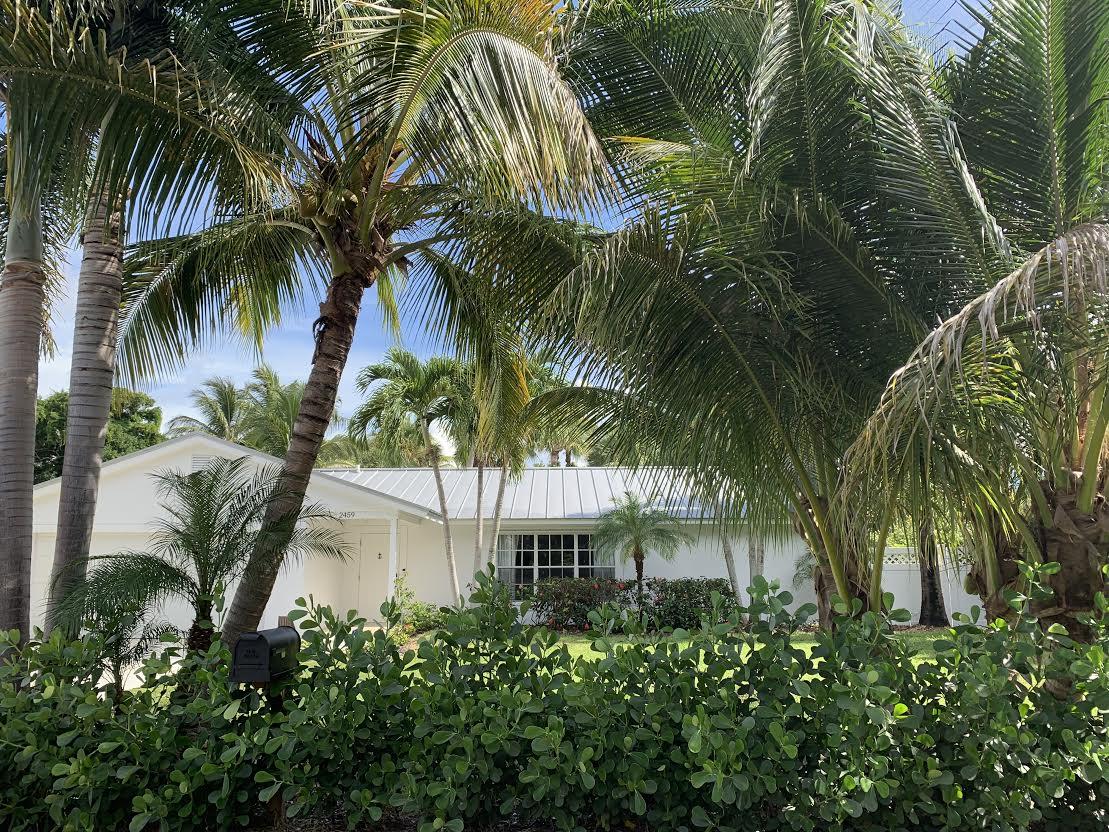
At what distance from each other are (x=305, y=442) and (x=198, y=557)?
1.06 m

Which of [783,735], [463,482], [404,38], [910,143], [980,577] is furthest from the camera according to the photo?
[463,482]

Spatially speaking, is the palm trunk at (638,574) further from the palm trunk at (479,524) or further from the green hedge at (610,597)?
the palm trunk at (479,524)

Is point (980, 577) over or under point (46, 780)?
over

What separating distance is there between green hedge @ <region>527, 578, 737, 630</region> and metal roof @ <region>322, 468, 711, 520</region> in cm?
161

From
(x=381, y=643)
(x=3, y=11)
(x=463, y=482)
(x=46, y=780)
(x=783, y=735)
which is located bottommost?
(x=46, y=780)

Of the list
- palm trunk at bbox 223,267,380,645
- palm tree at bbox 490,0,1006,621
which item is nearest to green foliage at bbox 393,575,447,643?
palm trunk at bbox 223,267,380,645

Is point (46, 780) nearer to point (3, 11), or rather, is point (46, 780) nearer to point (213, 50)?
point (3, 11)

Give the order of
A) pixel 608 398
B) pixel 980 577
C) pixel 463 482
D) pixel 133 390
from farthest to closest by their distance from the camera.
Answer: pixel 463 482 < pixel 133 390 < pixel 608 398 < pixel 980 577

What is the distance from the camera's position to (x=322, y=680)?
3990 mm

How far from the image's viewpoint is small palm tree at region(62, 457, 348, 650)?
4.95 m

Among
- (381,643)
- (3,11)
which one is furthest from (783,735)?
(3,11)

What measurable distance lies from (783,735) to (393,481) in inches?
809

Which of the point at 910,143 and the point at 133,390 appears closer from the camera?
the point at 910,143

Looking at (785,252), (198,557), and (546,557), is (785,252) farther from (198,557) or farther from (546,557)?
(546,557)
